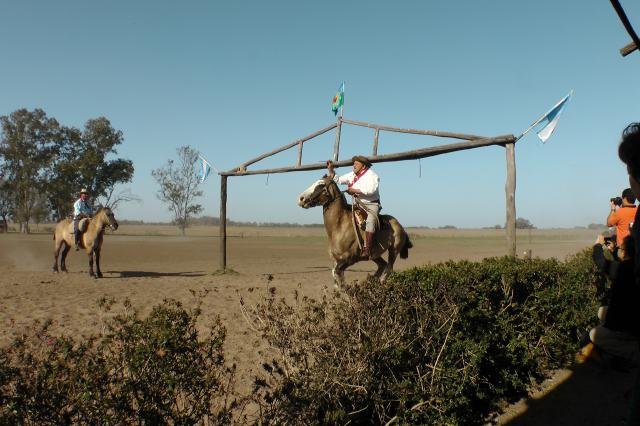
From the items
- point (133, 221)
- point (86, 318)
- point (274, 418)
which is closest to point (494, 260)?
point (274, 418)

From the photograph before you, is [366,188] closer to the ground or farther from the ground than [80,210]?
farther from the ground

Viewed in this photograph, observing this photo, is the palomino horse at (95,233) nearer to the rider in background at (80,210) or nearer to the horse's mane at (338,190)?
the rider in background at (80,210)

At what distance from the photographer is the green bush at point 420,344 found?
328 cm

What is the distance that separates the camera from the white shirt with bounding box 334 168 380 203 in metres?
7.92

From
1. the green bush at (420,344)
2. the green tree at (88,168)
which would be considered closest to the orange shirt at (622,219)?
the green bush at (420,344)

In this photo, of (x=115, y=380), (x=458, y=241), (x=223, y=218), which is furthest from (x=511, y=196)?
(x=458, y=241)

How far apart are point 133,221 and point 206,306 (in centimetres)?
16172

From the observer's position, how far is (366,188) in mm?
7930

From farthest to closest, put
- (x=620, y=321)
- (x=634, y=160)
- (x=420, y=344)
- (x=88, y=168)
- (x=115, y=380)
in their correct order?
(x=88, y=168)
(x=420, y=344)
(x=620, y=321)
(x=115, y=380)
(x=634, y=160)

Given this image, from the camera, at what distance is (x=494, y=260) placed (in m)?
5.88

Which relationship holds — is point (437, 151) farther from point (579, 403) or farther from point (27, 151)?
point (27, 151)

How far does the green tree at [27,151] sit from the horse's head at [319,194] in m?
52.9

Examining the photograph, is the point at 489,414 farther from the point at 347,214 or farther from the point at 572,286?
the point at 347,214

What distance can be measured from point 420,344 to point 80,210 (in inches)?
499
